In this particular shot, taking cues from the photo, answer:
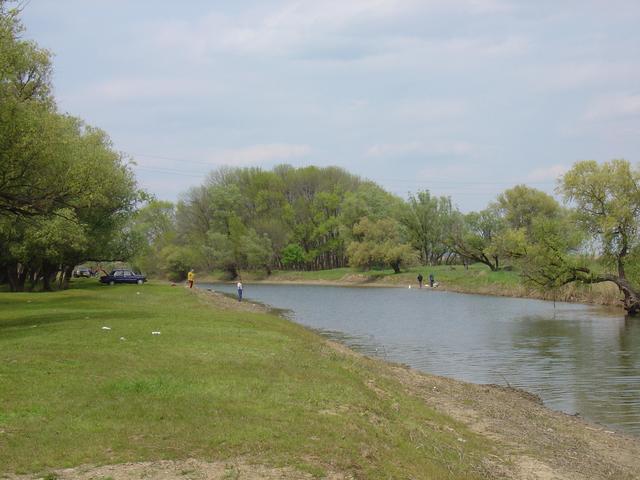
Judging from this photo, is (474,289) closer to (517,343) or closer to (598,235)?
(598,235)

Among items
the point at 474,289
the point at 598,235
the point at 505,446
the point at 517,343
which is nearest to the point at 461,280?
A: the point at 474,289

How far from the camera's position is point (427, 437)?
12133mm

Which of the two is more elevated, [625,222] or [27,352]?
[625,222]

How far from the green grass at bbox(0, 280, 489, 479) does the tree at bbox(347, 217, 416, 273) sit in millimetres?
80323

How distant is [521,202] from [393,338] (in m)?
65.9

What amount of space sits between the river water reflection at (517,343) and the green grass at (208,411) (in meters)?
6.91

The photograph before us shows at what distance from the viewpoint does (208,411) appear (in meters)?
10.9

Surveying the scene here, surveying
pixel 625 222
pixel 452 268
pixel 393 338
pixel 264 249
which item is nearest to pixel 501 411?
pixel 393 338

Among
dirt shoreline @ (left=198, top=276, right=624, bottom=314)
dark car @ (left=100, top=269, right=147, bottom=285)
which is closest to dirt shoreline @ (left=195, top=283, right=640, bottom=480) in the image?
dirt shoreline @ (left=198, top=276, right=624, bottom=314)

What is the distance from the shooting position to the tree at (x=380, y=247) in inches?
3878

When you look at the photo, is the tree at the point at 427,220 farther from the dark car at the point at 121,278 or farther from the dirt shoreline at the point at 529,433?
the dirt shoreline at the point at 529,433

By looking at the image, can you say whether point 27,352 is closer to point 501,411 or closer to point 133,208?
point 501,411

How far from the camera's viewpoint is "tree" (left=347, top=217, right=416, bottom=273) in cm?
9850

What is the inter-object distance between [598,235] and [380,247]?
51.4 metres
